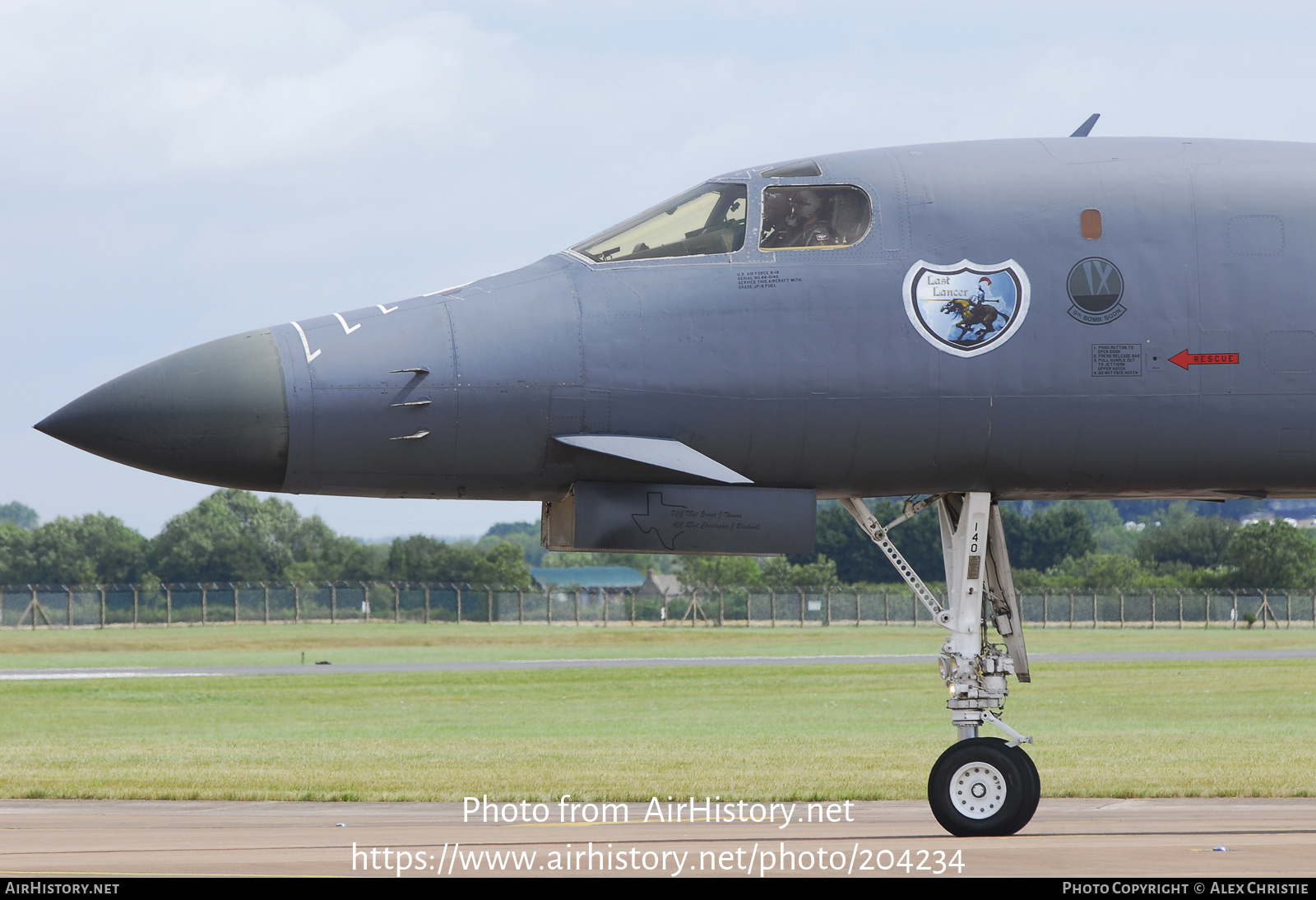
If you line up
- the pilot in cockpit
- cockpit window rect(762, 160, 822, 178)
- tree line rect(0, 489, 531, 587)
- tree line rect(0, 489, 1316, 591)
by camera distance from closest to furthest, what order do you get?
the pilot in cockpit
cockpit window rect(762, 160, 822, 178)
tree line rect(0, 489, 1316, 591)
tree line rect(0, 489, 531, 587)

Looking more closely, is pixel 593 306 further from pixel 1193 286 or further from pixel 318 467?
pixel 1193 286

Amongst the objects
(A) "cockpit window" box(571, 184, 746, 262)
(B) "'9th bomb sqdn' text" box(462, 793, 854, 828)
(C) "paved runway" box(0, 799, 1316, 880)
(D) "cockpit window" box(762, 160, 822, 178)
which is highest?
(D) "cockpit window" box(762, 160, 822, 178)

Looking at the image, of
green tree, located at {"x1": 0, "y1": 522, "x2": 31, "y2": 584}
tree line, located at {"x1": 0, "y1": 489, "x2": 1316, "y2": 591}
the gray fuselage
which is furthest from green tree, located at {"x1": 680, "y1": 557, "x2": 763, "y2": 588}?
the gray fuselage

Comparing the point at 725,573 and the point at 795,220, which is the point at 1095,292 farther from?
the point at 725,573

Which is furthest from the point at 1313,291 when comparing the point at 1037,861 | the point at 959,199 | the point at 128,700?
the point at 128,700

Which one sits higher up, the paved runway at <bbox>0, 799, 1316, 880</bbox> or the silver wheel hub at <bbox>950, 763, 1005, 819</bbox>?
the silver wheel hub at <bbox>950, 763, 1005, 819</bbox>

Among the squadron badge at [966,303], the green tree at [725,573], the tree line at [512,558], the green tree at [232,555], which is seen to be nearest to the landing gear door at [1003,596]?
the squadron badge at [966,303]

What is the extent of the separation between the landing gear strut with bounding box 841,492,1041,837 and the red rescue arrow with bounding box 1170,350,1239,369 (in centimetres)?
146

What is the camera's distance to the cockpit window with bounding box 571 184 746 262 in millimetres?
9312

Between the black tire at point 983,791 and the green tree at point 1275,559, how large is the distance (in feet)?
256

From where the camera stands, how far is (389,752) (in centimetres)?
2233

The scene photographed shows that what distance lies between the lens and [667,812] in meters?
14.2

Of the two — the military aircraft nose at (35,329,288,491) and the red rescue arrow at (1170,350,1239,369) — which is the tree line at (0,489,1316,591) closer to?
the red rescue arrow at (1170,350,1239,369)

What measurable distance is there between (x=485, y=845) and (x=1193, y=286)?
5972 millimetres
